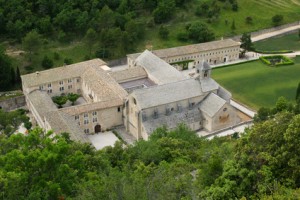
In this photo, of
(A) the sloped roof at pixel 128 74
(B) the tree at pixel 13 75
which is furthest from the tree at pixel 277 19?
(B) the tree at pixel 13 75

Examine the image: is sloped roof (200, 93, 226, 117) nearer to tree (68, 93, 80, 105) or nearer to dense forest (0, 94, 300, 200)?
tree (68, 93, 80, 105)

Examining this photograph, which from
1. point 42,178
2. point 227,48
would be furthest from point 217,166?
point 227,48

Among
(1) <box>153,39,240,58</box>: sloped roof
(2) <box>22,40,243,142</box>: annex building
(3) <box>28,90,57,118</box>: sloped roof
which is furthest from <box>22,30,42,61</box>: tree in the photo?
(1) <box>153,39,240,58</box>: sloped roof

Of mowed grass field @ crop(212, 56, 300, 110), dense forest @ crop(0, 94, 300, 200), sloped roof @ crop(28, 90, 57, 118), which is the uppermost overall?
dense forest @ crop(0, 94, 300, 200)

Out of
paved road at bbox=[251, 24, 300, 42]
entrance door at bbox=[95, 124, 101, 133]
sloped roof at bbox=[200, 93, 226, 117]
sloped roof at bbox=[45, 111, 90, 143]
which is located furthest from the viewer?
paved road at bbox=[251, 24, 300, 42]

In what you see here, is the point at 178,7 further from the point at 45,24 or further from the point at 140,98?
the point at 140,98

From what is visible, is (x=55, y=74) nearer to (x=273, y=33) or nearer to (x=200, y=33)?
(x=200, y=33)

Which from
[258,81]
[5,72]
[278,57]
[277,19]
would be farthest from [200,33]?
[5,72]
